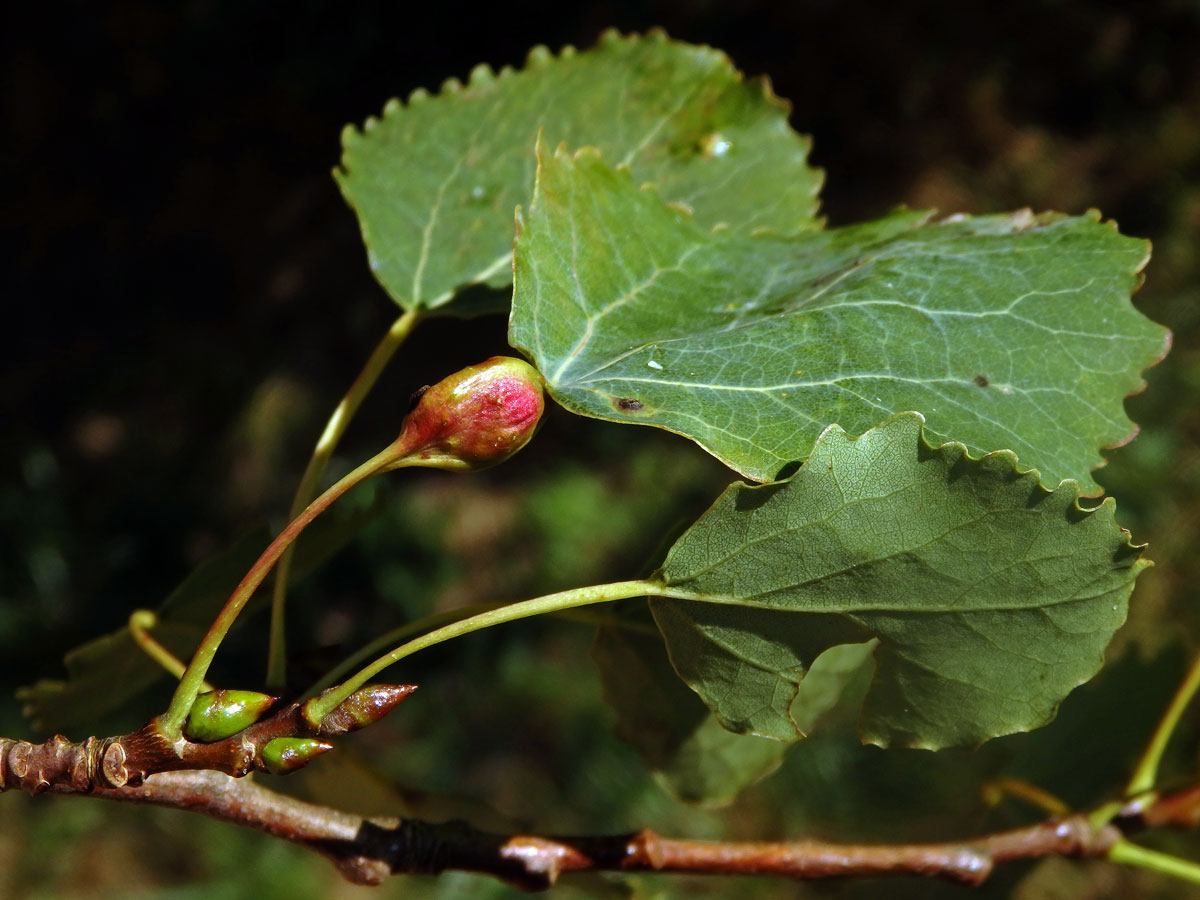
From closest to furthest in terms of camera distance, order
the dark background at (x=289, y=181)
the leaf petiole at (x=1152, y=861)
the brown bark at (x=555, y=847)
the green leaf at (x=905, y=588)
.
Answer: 1. the green leaf at (x=905, y=588)
2. the brown bark at (x=555, y=847)
3. the leaf petiole at (x=1152, y=861)
4. the dark background at (x=289, y=181)

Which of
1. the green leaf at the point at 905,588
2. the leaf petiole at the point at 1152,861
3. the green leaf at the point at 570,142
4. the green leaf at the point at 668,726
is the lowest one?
the leaf petiole at the point at 1152,861

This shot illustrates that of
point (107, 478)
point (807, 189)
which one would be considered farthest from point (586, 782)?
point (807, 189)

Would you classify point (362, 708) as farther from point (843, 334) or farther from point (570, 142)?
point (570, 142)

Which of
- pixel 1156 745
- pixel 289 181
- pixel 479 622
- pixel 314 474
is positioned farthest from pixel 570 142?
pixel 289 181

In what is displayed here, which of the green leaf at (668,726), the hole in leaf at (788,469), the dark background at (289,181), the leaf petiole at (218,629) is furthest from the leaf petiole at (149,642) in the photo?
the dark background at (289,181)

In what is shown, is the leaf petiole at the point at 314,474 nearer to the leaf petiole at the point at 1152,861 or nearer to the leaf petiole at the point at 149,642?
the leaf petiole at the point at 149,642

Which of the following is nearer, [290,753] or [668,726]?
[290,753]
